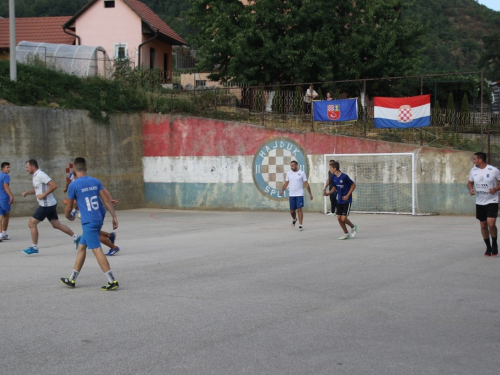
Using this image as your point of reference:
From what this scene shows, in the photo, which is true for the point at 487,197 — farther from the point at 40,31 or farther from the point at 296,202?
the point at 40,31

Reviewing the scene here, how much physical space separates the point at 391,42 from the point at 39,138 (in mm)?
18569

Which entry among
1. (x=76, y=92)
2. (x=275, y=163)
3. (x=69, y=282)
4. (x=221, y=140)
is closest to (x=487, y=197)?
(x=69, y=282)

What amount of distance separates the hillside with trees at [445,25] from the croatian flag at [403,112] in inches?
1649

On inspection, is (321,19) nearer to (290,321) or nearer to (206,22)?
(206,22)

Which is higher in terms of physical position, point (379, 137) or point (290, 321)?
point (379, 137)

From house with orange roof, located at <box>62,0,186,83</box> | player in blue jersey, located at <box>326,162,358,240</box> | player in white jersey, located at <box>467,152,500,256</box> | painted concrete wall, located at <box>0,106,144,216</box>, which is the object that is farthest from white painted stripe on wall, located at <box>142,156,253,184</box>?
house with orange roof, located at <box>62,0,186,83</box>

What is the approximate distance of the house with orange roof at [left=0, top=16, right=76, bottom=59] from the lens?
42469 mm

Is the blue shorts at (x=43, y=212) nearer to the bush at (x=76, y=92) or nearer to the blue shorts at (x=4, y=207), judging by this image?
the blue shorts at (x=4, y=207)

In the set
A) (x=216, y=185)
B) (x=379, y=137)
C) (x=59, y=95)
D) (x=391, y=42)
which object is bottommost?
(x=216, y=185)

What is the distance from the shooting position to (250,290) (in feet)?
28.3

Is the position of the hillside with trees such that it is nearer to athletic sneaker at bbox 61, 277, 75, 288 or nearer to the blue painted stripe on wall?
the blue painted stripe on wall

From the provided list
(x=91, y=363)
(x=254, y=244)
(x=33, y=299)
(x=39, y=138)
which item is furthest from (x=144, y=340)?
(x=39, y=138)

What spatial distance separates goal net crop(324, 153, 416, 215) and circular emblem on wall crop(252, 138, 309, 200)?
4.95ft

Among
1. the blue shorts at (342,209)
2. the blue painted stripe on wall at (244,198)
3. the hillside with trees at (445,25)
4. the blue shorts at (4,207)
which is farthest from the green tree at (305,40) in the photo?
the hillside with trees at (445,25)
